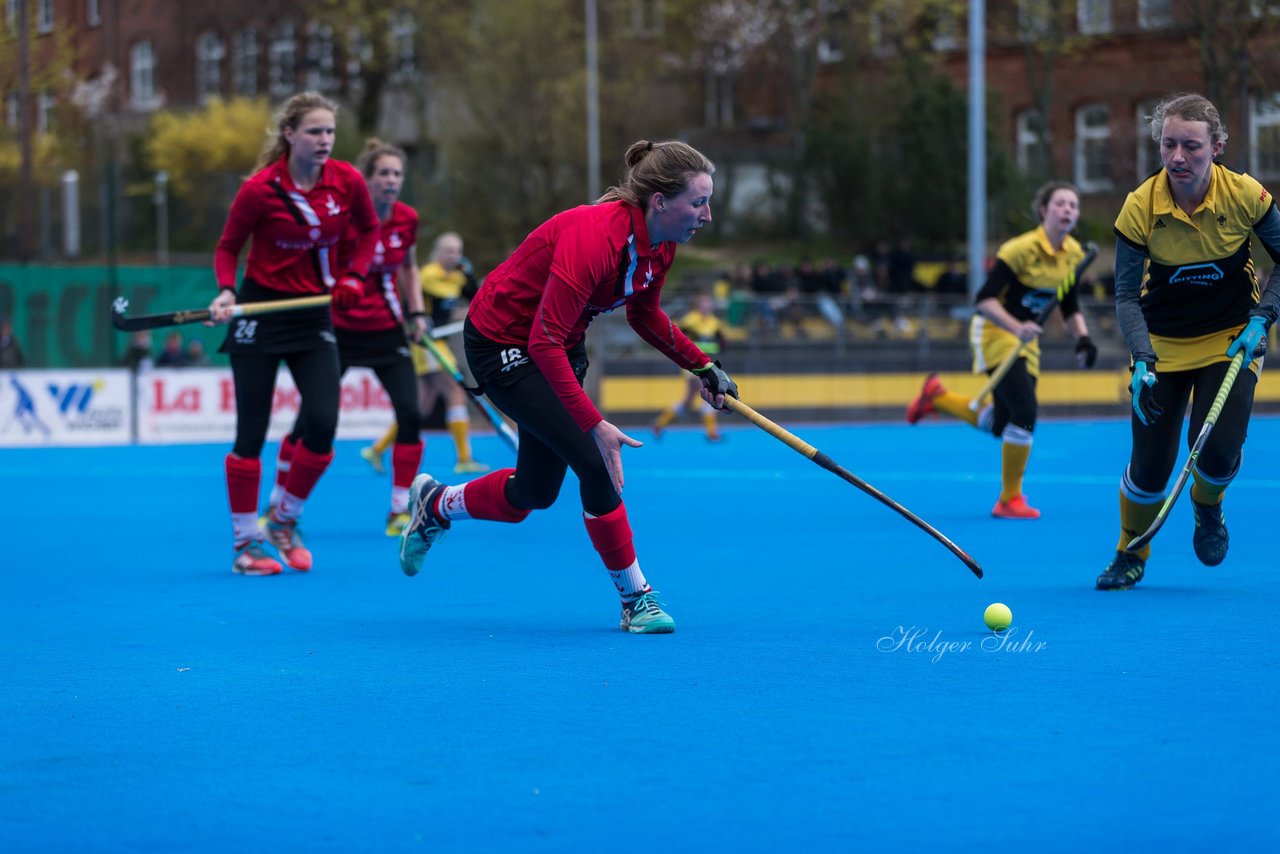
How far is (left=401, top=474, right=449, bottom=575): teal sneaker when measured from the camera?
22.5 feet

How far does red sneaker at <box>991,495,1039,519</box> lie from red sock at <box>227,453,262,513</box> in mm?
4417

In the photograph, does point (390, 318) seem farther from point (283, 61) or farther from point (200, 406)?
point (283, 61)

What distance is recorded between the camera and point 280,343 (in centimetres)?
823

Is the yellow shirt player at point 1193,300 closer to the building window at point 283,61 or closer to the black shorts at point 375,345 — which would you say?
the black shorts at point 375,345

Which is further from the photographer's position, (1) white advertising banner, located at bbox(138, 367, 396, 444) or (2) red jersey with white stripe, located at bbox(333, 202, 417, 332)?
(1) white advertising banner, located at bbox(138, 367, 396, 444)

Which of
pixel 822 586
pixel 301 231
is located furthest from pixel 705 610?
pixel 301 231

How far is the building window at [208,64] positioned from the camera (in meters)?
52.5

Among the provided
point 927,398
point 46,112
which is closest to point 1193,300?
point 927,398

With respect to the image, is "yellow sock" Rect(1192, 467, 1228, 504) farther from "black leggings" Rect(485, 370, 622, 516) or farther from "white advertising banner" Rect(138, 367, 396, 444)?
"white advertising banner" Rect(138, 367, 396, 444)

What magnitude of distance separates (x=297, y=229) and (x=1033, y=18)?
31.5 metres

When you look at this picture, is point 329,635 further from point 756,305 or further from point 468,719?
point 756,305

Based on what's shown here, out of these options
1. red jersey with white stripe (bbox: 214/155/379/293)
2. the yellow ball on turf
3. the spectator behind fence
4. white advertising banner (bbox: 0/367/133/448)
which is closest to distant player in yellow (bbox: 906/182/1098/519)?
red jersey with white stripe (bbox: 214/155/379/293)

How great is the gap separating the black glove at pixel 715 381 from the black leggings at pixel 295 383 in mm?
2436

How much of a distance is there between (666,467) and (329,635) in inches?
381
